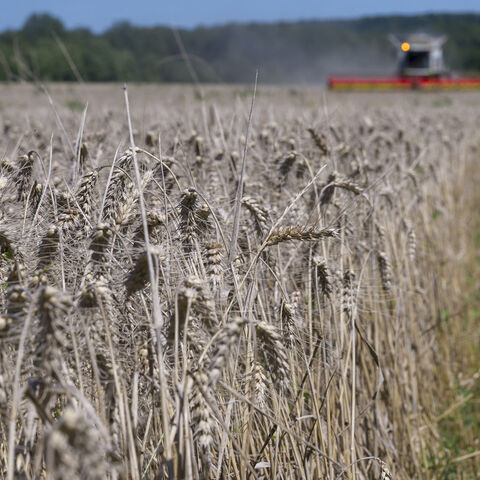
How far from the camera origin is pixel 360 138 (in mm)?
3619

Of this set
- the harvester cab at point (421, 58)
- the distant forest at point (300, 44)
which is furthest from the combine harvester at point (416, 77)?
the distant forest at point (300, 44)

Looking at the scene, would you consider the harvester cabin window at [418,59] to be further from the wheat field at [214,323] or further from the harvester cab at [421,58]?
the wheat field at [214,323]

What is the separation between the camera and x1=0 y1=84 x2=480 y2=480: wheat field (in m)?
1.08

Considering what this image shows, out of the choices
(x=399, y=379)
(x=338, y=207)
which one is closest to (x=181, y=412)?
(x=338, y=207)

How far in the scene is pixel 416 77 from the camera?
1368 inches

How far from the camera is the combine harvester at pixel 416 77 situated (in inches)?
1206

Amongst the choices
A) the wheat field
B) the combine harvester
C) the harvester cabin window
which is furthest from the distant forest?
the harvester cabin window

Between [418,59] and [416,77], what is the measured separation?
256cm

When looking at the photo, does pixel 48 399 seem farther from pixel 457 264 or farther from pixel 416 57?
pixel 416 57

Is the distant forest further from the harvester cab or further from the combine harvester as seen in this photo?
the harvester cab

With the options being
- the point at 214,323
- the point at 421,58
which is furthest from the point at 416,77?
the point at 214,323

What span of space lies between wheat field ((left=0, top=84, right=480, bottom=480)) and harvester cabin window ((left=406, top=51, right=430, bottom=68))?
117 feet

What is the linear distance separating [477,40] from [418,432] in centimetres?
8038

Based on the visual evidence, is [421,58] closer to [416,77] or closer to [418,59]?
[418,59]
